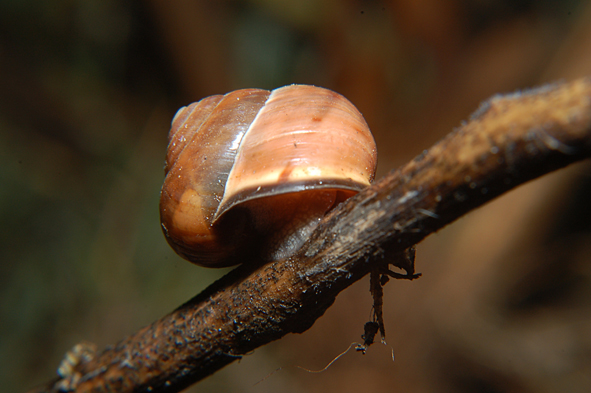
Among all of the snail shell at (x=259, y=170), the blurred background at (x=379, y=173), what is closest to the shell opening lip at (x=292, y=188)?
the snail shell at (x=259, y=170)

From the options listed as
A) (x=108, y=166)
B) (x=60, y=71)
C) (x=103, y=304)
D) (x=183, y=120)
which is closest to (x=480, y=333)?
(x=183, y=120)

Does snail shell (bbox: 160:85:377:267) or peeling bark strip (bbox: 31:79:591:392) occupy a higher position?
snail shell (bbox: 160:85:377:267)

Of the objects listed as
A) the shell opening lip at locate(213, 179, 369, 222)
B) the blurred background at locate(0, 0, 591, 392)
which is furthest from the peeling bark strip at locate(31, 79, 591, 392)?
the blurred background at locate(0, 0, 591, 392)

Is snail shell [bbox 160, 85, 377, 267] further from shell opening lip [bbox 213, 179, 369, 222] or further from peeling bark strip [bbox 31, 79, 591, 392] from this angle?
peeling bark strip [bbox 31, 79, 591, 392]

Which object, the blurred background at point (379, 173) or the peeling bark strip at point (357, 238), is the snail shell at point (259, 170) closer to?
the peeling bark strip at point (357, 238)

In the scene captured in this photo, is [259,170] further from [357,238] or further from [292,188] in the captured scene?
[357,238]

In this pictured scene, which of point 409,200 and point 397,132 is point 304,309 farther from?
point 397,132
